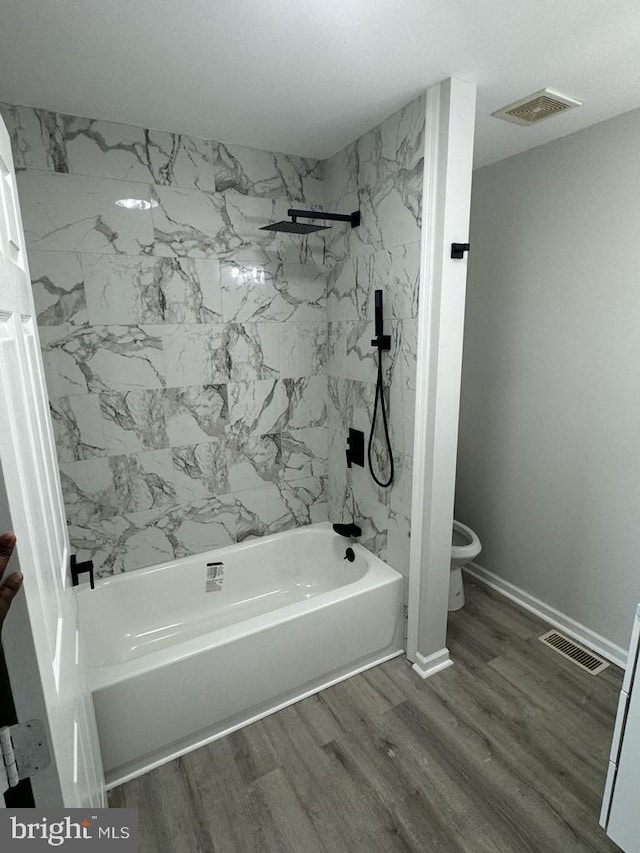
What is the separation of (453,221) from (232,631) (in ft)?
6.19

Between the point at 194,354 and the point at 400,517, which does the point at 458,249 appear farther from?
the point at 194,354

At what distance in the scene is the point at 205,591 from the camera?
2.56m

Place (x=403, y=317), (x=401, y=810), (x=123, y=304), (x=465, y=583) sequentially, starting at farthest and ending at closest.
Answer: (x=465, y=583) < (x=123, y=304) < (x=403, y=317) < (x=401, y=810)

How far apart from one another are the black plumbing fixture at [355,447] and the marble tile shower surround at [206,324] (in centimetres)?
9

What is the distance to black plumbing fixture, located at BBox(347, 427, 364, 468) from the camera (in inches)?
98.0

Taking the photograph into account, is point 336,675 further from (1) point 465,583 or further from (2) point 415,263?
(2) point 415,263

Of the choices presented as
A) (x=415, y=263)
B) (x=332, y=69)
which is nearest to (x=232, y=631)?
(x=415, y=263)

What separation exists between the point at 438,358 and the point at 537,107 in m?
1.11

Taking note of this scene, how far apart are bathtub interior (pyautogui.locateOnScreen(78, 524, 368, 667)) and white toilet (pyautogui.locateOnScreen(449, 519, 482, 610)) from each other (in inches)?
21.4

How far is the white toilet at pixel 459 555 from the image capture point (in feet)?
8.39

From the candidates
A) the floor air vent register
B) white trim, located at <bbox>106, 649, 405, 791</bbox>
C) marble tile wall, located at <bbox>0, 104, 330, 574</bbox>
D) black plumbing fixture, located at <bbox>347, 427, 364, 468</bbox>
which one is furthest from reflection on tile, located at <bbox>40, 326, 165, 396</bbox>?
the floor air vent register

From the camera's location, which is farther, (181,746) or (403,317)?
(403,317)

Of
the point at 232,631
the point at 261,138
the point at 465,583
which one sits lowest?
the point at 465,583

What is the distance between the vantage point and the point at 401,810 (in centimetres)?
161
